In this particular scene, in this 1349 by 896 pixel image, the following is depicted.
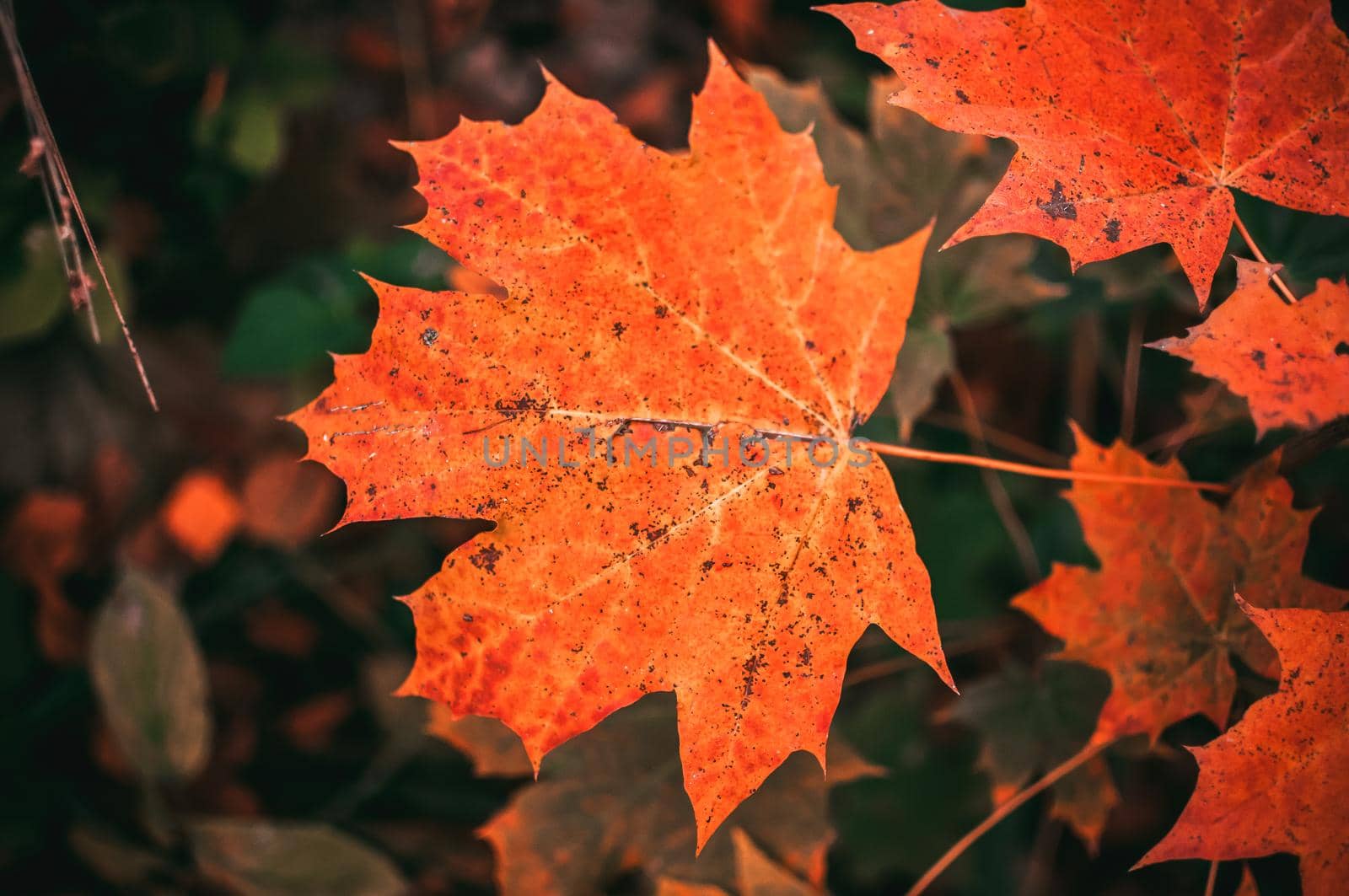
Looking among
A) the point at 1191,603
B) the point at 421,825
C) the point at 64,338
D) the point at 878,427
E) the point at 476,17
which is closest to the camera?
the point at 1191,603

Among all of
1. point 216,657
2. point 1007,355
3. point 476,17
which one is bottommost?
point 216,657

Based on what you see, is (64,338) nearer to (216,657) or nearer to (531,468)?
(216,657)

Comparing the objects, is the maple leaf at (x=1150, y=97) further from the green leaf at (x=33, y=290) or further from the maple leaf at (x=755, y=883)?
the green leaf at (x=33, y=290)

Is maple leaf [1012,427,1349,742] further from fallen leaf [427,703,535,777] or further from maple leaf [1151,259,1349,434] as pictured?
fallen leaf [427,703,535,777]

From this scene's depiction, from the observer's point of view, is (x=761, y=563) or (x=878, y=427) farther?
(x=878, y=427)

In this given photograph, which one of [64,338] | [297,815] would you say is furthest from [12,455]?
[297,815]

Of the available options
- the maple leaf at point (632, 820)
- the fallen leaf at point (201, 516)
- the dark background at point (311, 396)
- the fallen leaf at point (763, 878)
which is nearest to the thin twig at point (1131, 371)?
the dark background at point (311, 396)

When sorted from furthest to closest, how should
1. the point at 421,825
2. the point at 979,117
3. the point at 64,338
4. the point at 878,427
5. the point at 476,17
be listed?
the point at 476,17, the point at 64,338, the point at 421,825, the point at 878,427, the point at 979,117

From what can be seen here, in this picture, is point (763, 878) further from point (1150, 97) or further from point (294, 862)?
point (1150, 97)

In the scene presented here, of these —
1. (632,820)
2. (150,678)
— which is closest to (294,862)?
(150,678)
